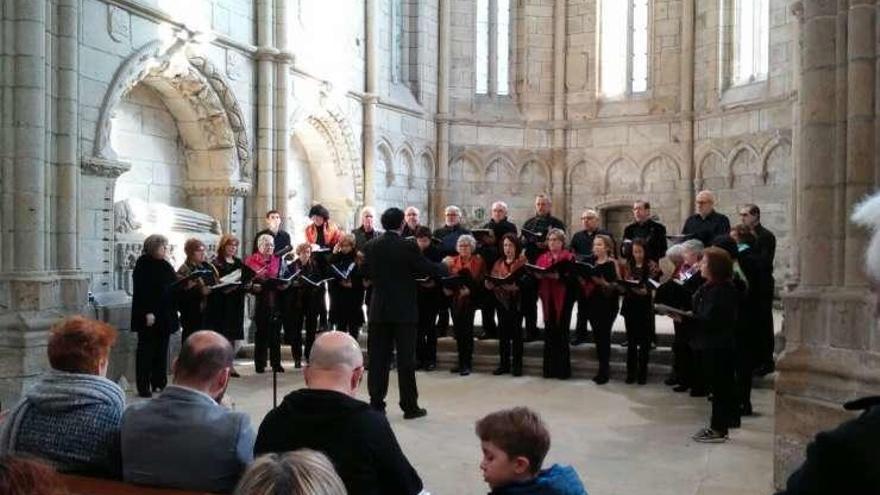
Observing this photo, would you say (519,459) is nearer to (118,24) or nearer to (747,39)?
(118,24)

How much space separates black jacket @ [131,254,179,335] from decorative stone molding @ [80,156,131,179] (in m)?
1.08

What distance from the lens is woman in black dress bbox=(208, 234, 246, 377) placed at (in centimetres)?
868

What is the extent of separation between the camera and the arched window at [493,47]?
1611 cm

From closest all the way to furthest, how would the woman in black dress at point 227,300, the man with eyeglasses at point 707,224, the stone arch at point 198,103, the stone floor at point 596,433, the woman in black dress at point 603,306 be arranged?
the stone floor at point 596,433, the woman in black dress at point 603,306, the man with eyeglasses at point 707,224, the woman in black dress at point 227,300, the stone arch at point 198,103

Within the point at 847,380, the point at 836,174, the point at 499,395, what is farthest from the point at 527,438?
the point at 499,395

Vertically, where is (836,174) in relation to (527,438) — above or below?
above

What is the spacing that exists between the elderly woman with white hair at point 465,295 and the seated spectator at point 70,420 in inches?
228

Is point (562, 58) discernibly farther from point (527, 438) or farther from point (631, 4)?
point (527, 438)

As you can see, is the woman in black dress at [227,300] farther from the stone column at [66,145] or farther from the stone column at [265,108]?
the stone column at [265,108]

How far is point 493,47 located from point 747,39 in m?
4.49

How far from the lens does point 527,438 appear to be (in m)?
2.40

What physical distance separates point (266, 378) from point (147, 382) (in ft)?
4.34

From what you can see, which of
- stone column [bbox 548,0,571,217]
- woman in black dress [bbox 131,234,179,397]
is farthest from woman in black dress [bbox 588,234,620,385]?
stone column [bbox 548,0,571,217]

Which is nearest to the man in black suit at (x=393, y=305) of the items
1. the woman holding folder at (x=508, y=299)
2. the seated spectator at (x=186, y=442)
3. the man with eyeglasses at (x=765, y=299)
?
the woman holding folder at (x=508, y=299)
